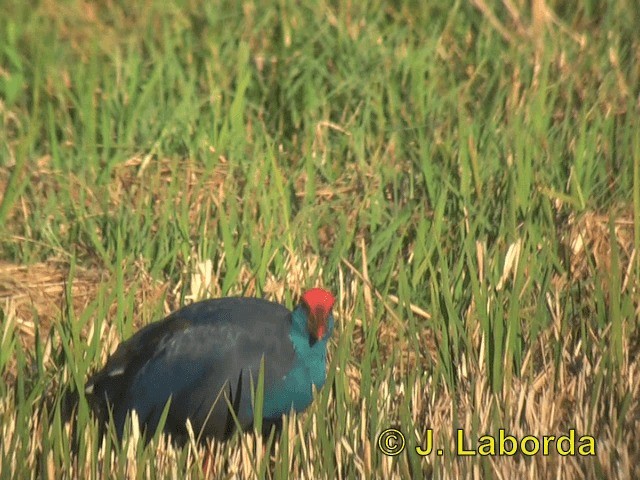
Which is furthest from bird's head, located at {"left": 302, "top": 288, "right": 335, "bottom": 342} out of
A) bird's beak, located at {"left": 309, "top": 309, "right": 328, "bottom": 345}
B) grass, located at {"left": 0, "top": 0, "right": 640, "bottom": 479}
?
grass, located at {"left": 0, "top": 0, "right": 640, "bottom": 479}

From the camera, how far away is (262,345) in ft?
10.4

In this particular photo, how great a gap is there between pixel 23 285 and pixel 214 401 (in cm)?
111

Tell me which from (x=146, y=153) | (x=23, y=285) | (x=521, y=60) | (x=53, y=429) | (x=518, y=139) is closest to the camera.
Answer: (x=53, y=429)

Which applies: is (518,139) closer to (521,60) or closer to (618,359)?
(521,60)

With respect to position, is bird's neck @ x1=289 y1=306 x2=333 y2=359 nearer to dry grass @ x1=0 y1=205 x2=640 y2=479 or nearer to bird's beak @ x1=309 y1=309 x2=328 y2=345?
bird's beak @ x1=309 y1=309 x2=328 y2=345

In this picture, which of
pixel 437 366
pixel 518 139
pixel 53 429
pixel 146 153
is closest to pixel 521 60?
pixel 518 139

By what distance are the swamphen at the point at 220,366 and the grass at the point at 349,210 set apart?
81mm

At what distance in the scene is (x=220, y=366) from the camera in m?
3.13

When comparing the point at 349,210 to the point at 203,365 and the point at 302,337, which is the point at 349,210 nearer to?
the point at 302,337

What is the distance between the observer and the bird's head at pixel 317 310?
10.3 feet

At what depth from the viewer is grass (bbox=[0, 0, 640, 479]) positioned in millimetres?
3100

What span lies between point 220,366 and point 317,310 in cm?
29

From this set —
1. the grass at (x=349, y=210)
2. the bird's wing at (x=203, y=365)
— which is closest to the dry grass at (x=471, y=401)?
the grass at (x=349, y=210)

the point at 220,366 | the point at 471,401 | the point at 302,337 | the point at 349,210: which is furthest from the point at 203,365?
the point at 349,210
